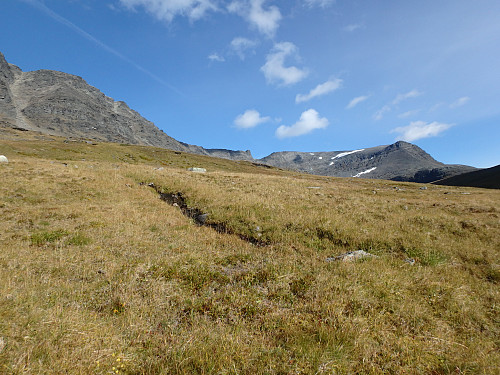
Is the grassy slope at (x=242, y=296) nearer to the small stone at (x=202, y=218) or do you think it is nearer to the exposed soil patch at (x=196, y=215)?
the exposed soil patch at (x=196, y=215)

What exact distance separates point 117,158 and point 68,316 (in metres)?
62.7

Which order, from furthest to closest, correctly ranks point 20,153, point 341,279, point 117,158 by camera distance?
1. point 117,158
2. point 20,153
3. point 341,279

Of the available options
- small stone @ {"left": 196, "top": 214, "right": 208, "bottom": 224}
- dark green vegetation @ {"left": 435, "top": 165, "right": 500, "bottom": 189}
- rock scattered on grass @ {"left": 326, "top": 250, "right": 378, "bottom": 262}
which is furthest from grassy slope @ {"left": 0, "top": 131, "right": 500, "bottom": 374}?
dark green vegetation @ {"left": 435, "top": 165, "right": 500, "bottom": 189}

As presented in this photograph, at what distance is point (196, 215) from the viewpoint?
15.1 meters

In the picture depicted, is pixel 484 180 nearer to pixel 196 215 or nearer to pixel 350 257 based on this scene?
pixel 350 257

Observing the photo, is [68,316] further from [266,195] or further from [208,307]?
[266,195]

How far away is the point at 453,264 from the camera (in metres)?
9.26

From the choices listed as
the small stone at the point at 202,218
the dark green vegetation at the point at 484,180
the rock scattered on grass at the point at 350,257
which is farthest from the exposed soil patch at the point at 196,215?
the dark green vegetation at the point at 484,180

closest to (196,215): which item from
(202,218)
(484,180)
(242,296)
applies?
(202,218)

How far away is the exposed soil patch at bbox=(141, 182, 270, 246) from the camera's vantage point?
11688mm

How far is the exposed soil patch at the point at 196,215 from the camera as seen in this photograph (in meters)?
11.7

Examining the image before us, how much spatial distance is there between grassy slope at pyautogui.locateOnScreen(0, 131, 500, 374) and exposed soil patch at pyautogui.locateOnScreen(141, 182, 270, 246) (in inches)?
20.0

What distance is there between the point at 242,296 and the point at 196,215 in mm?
9786

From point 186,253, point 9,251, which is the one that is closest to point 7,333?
point 186,253
